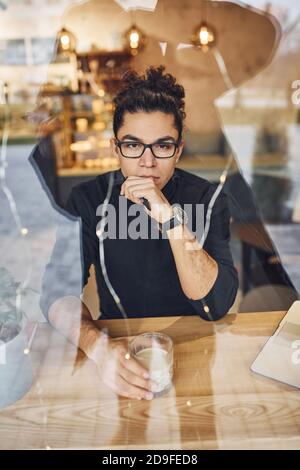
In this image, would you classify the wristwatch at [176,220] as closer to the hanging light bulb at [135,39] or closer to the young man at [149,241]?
the young man at [149,241]

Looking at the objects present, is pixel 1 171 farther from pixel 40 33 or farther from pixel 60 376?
pixel 60 376

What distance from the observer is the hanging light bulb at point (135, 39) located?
1033 mm

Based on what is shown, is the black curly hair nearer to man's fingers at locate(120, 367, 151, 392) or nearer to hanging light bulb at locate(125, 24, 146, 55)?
hanging light bulb at locate(125, 24, 146, 55)

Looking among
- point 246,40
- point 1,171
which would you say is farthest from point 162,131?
point 1,171

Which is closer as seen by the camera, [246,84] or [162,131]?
[162,131]

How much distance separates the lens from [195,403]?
0.78 m

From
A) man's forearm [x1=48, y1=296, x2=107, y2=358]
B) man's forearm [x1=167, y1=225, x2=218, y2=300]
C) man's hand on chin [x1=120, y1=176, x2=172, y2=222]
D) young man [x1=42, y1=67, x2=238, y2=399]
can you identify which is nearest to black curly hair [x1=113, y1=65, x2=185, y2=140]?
young man [x1=42, y1=67, x2=238, y2=399]

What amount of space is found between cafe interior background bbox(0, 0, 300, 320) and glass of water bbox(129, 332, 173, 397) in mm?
240

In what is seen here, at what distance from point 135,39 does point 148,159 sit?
29 centimetres

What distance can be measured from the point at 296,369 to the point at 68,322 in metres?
0.49

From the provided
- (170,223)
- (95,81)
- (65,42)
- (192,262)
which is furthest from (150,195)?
(65,42)

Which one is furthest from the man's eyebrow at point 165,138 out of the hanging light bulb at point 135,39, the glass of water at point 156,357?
the glass of water at point 156,357
